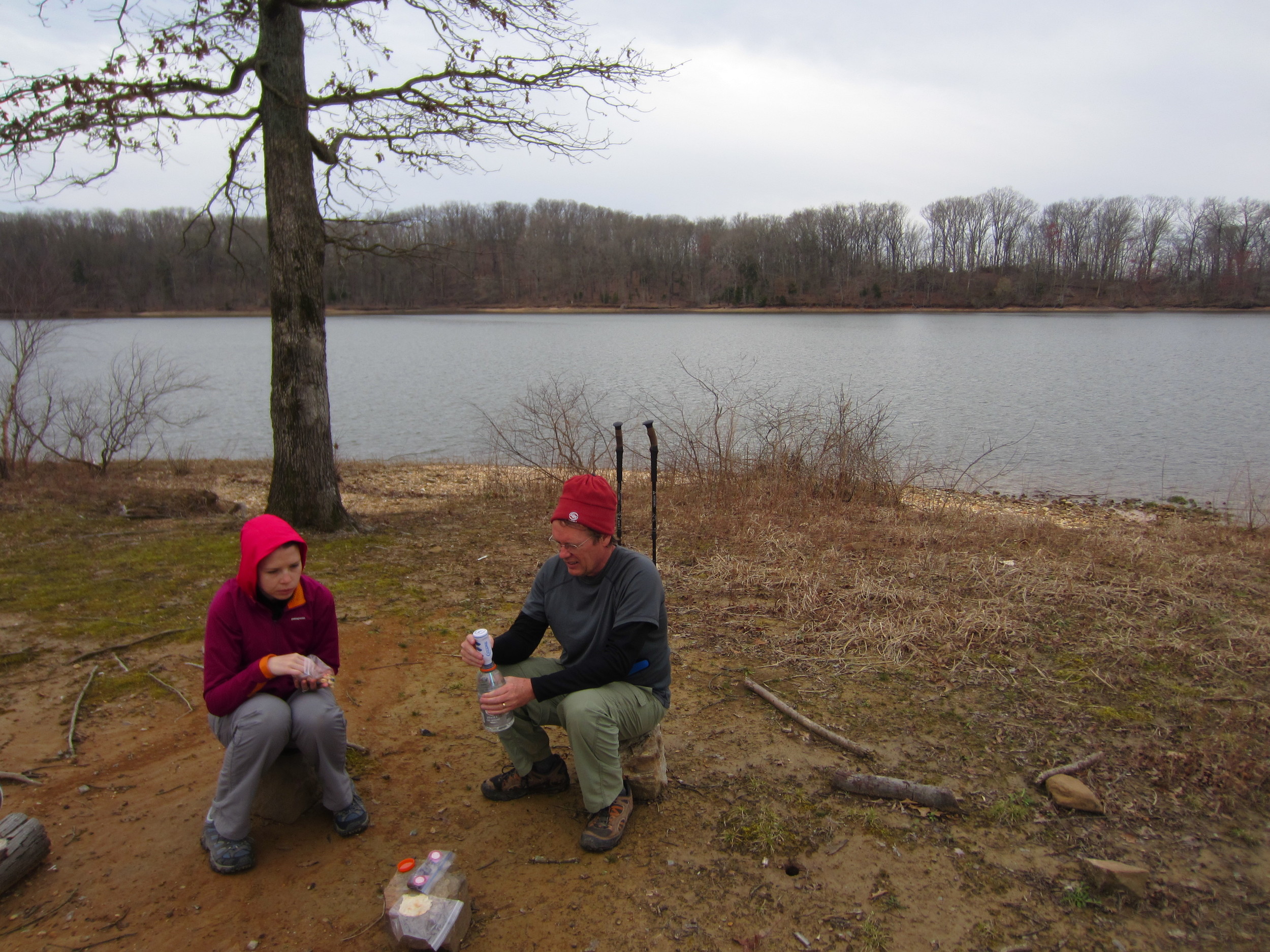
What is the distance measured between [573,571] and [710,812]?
1.18 m

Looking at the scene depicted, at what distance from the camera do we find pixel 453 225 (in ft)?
264

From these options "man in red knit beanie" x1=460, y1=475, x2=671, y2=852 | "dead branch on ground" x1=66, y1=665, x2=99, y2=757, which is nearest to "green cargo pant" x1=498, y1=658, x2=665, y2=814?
"man in red knit beanie" x1=460, y1=475, x2=671, y2=852

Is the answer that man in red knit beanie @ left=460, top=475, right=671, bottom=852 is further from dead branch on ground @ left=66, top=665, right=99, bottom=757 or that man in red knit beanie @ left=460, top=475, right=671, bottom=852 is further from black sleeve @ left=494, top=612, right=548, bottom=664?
dead branch on ground @ left=66, top=665, right=99, bottom=757

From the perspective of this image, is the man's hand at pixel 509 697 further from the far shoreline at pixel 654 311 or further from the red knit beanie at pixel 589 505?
the far shoreline at pixel 654 311

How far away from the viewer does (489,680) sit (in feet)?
9.60

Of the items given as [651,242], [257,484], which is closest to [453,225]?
[651,242]

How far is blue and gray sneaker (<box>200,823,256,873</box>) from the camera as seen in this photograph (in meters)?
2.71

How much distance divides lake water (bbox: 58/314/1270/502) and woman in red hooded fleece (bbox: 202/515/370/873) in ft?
38.7

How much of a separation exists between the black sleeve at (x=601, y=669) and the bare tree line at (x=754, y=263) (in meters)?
55.4

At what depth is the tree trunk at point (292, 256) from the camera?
6.77 meters

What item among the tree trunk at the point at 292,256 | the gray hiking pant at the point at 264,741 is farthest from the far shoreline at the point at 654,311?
the gray hiking pant at the point at 264,741

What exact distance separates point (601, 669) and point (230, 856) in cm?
148

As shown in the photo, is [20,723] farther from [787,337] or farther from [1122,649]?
[787,337]

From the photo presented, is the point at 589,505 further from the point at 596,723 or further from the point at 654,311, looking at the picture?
the point at 654,311
